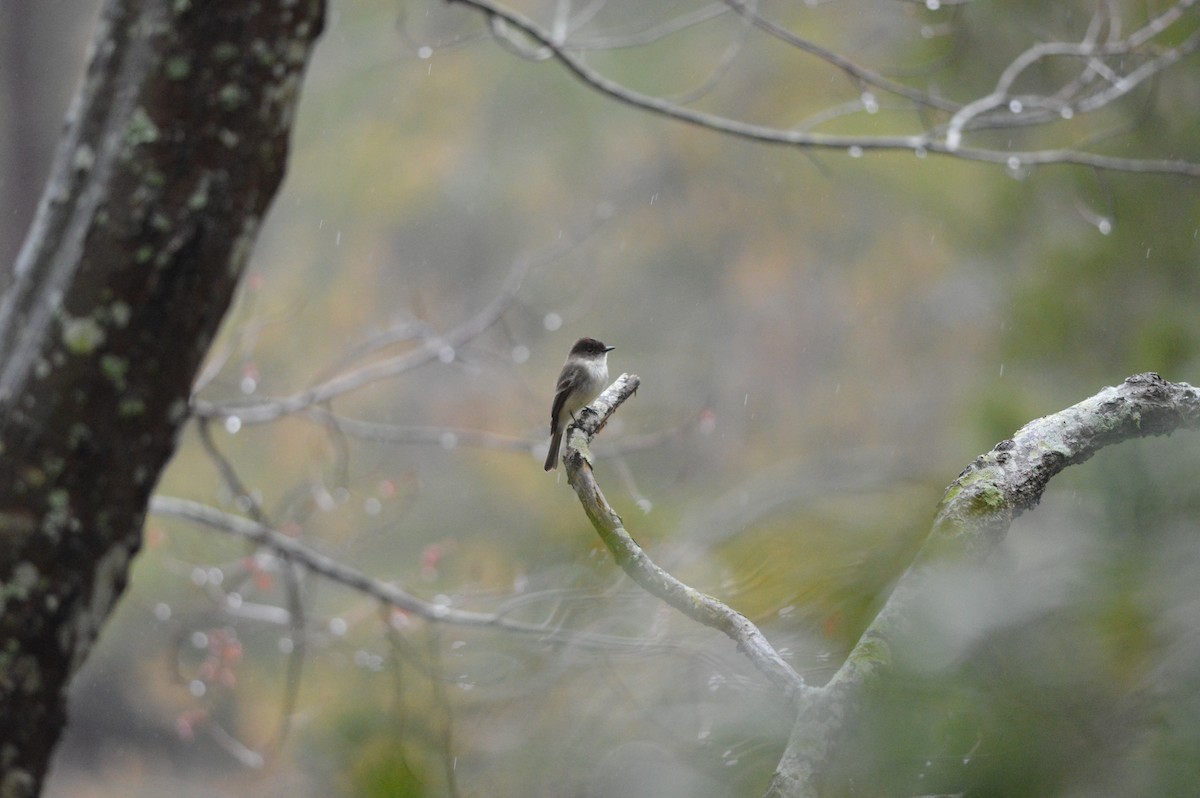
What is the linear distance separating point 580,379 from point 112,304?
57.3 inches

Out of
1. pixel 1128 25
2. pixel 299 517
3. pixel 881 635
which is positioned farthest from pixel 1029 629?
pixel 1128 25

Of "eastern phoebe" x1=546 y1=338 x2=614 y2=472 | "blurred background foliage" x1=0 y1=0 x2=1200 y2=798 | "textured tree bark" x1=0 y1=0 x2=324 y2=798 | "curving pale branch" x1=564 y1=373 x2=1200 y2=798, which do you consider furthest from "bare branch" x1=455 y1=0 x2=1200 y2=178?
"curving pale branch" x1=564 y1=373 x2=1200 y2=798

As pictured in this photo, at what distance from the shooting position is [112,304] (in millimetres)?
966

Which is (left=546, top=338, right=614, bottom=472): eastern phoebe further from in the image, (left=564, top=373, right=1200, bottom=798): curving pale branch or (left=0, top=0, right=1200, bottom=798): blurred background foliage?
(left=564, top=373, right=1200, bottom=798): curving pale branch

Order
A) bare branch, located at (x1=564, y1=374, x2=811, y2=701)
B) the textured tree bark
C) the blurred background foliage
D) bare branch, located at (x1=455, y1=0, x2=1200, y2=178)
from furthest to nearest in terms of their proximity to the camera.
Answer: the blurred background foliage
bare branch, located at (x1=455, y1=0, x2=1200, y2=178)
the textured tree bark
bare branch, located at (x1=564, y1=374, x2=811, y2=701)

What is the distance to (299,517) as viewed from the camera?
3.37 m

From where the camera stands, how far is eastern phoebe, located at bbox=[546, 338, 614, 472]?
236cm

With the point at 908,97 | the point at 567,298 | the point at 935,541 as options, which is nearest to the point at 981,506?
the point at 935,541

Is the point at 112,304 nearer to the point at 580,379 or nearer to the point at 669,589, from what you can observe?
the point at 669,589

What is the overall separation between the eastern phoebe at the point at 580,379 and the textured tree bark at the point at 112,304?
1.35m

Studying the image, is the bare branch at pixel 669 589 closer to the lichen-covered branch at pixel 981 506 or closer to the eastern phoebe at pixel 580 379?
the lichen-covered branch at pixel 981 506

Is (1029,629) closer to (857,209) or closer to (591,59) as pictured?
(857,209)

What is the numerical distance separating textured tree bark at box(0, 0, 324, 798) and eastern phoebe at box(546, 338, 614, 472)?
135cm

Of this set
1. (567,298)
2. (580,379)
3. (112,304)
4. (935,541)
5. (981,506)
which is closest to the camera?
(935,541)
